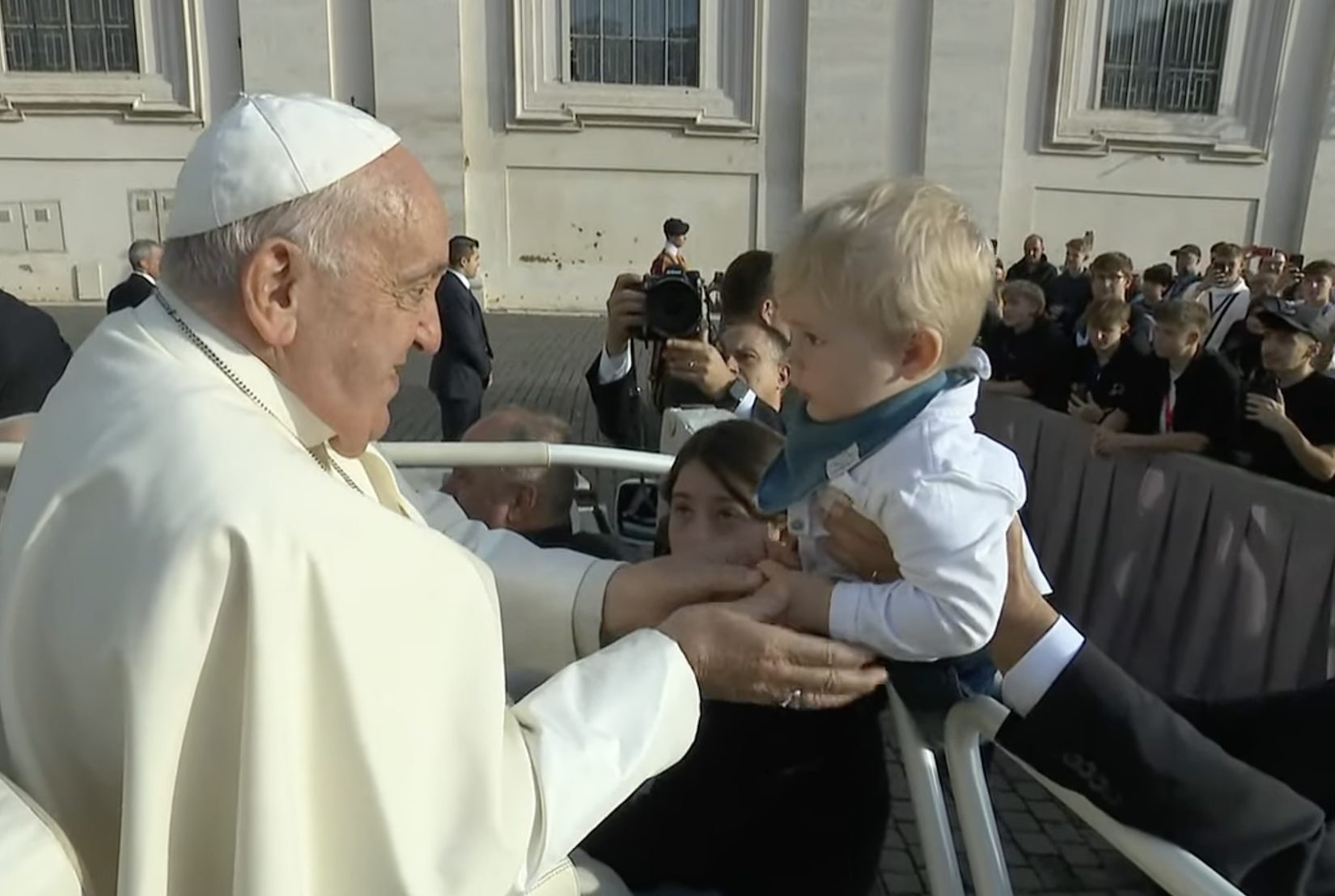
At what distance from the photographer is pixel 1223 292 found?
853 cm

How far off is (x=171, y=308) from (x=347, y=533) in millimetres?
389

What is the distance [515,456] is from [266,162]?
1448 mm

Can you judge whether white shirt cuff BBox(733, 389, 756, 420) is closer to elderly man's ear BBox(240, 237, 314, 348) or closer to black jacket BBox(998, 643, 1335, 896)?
black jacket BBox(998, 643, 1335, 896)

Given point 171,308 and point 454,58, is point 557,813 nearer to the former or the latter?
point 171,308

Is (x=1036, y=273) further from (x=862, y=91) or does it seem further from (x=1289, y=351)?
(x=1289, y=351)

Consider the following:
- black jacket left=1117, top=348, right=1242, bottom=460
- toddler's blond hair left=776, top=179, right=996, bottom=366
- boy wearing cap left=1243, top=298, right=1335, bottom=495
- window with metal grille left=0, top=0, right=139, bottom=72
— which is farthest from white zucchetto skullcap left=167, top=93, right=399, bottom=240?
window with metal grille left=0, top=0, right=139, bottom=72

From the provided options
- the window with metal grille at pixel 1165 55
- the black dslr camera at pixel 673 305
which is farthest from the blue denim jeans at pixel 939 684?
the window with metal grille at pixel 1165 55

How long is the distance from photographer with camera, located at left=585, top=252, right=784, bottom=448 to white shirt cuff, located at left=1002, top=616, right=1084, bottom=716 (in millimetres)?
1464

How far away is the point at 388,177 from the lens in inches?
53.1

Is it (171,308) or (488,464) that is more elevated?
(171,308)

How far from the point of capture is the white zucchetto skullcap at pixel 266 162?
4.28 feet

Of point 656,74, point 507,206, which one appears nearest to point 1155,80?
point 656,74

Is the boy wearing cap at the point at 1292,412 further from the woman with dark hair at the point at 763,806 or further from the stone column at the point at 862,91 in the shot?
the stone column at the point at 862,91

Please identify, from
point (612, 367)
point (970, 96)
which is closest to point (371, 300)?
point (612, 367)
